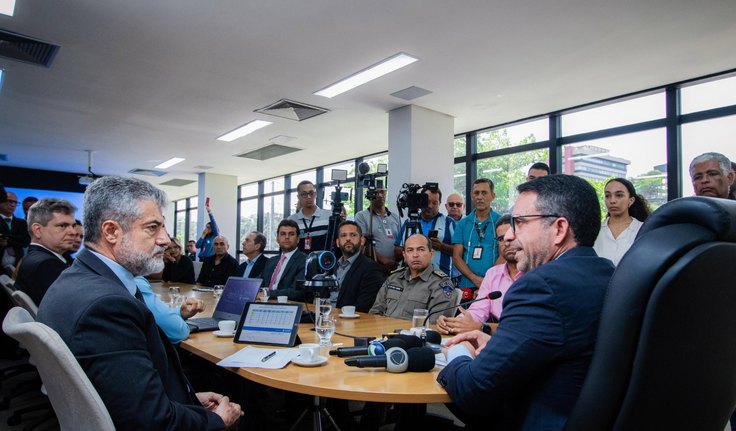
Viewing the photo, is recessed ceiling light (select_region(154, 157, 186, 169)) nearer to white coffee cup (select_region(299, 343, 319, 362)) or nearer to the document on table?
the document on table

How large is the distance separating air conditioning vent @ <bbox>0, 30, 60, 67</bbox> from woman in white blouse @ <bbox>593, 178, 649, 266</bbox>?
16.4ft

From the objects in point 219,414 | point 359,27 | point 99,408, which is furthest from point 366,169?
point 99,408

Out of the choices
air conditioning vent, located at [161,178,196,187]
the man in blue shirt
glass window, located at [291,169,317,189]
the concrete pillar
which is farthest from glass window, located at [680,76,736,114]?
air conditioning vent, located at [161,178,196,187]

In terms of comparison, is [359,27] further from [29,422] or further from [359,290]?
[29,422]

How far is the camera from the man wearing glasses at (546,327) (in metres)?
1.12

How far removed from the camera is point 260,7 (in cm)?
343

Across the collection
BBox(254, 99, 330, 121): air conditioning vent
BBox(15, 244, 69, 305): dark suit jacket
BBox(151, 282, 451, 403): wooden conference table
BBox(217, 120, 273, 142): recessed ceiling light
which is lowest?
BBox(151, 282, 451, 403): wooden conference table

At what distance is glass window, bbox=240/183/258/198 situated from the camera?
1254cm

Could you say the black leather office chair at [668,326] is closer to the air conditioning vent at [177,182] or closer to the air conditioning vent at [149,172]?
the air conditioning vent at [149,172]

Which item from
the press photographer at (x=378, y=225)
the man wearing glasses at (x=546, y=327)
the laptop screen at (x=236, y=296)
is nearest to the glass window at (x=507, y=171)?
the press photographer at (x=378, y=225)

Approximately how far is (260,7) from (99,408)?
315 cm

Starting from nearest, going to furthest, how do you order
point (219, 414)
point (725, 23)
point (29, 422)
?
point (219, 414)
point (29, 422)
point (725, 23)

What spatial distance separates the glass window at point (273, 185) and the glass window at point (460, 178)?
5.58 meters

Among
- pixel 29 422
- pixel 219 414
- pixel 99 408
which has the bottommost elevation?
pixel 29 422
